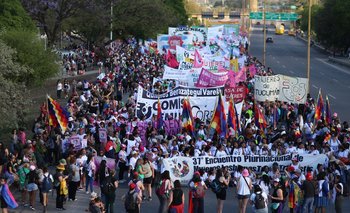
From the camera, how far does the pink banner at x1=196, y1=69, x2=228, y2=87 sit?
105ft

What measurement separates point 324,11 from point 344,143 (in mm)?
72814

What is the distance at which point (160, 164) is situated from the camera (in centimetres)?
2023

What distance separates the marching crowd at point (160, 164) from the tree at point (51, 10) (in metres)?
22.4

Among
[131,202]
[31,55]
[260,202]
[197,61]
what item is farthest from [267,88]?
[131,202]

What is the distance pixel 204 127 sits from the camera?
2542 cm

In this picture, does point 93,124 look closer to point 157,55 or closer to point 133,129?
point 133,129

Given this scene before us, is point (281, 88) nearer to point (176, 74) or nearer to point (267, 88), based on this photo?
point (267, 88)

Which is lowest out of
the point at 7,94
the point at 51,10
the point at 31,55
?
the point at 31,55

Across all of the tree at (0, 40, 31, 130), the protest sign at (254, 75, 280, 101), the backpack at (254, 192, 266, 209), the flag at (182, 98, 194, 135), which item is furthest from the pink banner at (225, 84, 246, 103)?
the backpack at (254, 192, 266, 209)

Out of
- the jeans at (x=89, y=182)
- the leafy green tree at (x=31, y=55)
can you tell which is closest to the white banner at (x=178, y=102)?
the jeans at (x=89, y=182)

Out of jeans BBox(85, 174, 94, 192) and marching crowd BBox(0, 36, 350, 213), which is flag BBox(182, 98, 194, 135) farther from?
jeans BBox(85, 174, 94, 192)

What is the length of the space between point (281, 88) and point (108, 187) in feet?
47.7

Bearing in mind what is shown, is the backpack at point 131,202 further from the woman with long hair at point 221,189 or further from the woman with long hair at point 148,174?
the woman with long hair at point 148,174

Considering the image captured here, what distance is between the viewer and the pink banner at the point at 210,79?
105ft
